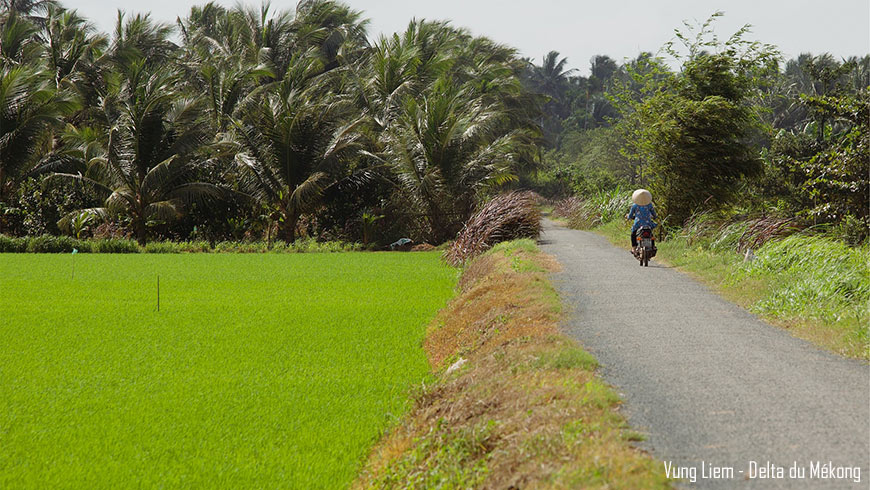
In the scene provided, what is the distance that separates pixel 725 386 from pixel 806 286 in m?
3.52

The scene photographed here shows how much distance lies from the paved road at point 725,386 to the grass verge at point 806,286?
221 mm

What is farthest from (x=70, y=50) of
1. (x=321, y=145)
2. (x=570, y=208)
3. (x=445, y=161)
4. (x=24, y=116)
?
(x=570, y=208)

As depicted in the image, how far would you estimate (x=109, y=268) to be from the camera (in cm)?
1708

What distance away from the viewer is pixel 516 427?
168 inches

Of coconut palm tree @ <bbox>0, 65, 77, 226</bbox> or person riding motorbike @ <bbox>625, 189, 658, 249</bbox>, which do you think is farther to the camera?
coconut palm tree @ <bbox>0, 65, 77, 226</bbox>

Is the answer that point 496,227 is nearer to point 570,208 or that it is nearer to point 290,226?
point 290,226

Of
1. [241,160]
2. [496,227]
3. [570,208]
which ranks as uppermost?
[241,160]

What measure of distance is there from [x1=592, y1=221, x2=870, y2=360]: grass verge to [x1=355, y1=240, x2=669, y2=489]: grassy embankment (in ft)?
7.29

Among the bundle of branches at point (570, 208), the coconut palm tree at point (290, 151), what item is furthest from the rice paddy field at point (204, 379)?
the bundle of branches at point (570, 208)

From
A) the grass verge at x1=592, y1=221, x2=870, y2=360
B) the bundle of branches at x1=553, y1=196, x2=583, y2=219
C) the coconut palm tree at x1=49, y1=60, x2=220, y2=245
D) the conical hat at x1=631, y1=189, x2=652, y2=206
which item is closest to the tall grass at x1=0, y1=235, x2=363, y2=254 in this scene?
Answer: the coconut palm tree at x1=49, y1=60, x2=220, y2=245

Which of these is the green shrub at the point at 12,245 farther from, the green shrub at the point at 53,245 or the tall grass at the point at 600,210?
the tall grass at the point at 600,210

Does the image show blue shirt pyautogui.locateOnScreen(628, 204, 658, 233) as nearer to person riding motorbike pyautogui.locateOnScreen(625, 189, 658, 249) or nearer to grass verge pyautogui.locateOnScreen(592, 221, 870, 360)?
person riding motorbike pyautogui.locateOnScreen(625, 189, 658, 249)

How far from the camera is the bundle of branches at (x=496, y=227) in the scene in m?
16.3

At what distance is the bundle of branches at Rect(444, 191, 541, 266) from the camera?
1627cm
